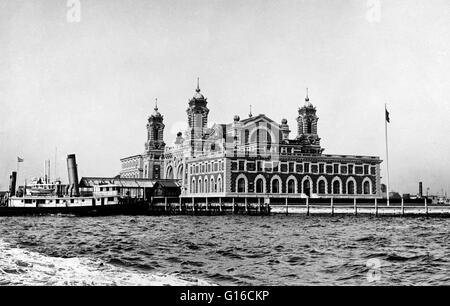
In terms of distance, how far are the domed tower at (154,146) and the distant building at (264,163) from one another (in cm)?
1613

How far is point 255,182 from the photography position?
7619 centimetres

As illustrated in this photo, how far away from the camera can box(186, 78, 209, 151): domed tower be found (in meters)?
91.4

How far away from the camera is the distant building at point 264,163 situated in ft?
250

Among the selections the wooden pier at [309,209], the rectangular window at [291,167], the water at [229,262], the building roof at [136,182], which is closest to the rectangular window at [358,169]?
the rectangular window at [291,167]

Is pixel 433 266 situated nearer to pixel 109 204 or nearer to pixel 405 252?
pixel 405 252

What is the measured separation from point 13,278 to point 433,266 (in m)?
12.6

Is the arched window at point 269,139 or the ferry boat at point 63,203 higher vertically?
the arched window at point 269,139

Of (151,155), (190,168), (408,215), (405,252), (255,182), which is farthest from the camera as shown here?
(151,155)

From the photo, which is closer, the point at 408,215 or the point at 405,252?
the point at 405,252

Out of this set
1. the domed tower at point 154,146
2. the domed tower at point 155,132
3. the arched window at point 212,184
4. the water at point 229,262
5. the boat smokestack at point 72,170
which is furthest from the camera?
the domed tower at point 155,132

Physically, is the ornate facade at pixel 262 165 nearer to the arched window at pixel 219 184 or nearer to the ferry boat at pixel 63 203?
the arched window at pixel 219 184

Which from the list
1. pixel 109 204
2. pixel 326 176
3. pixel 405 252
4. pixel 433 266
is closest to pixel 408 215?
pixel 326 176

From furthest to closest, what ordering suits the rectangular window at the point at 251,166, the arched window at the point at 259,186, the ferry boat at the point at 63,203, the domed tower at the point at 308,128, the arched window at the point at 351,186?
the domed tower at the point at 308,128
the arched window at the point at 351,186
the arched window at the point at 259,186
the rectangular window at the point at 251,166
the ferry boat at the point at 63,203

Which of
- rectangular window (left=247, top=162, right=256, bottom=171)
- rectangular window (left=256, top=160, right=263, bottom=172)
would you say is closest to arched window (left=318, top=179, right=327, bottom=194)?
rectangular window (left=256, top=160, right=263, bottom=172)
